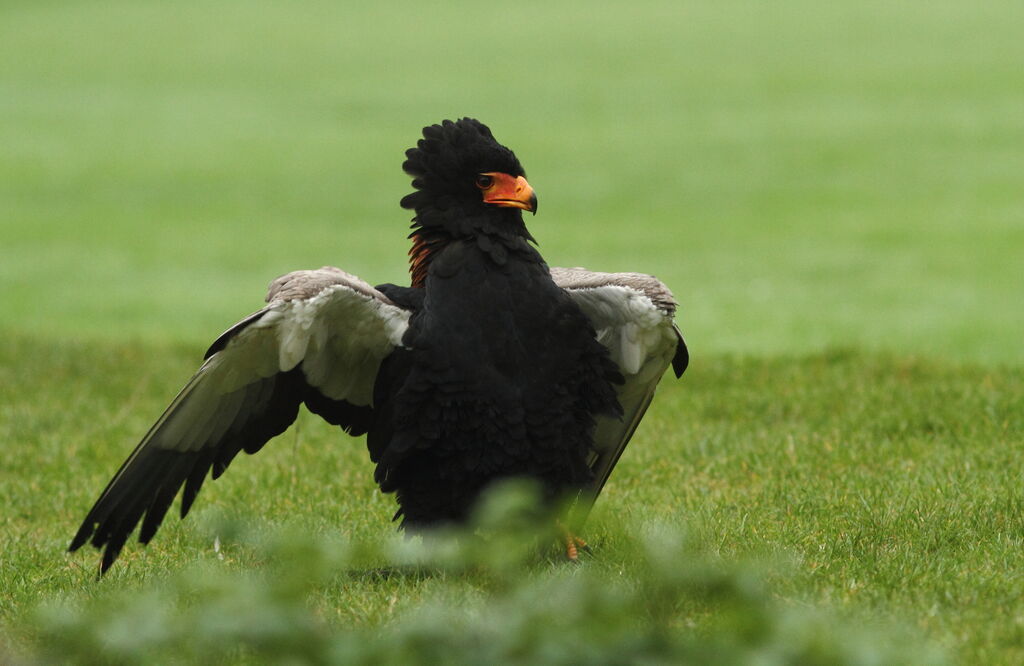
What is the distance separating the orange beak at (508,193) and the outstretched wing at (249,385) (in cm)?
54

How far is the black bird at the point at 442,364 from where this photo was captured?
5.07m

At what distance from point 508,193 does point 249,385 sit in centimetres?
119

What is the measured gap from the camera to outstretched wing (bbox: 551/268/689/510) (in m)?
5.27

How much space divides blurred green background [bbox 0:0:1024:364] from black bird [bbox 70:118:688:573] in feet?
17.9

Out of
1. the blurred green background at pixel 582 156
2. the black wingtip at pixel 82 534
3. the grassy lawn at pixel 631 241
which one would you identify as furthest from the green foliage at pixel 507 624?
the blurred green background at pixel 582 156

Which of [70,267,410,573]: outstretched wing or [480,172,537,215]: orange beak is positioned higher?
[480,172,537,215]: orange beak

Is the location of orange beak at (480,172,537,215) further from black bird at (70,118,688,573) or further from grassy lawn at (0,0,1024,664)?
grassy lawn at (0,0,1024,664)

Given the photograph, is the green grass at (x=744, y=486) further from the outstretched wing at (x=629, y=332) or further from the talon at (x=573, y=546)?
the outstretched wing at (x=629, y=332)

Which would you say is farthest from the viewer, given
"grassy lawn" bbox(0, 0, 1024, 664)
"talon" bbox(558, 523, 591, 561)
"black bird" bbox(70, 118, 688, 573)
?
"grassy lawn" bbox(0, 0, 1024, 664)

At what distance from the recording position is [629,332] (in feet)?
17.7

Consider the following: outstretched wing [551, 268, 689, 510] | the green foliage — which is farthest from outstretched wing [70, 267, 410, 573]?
the green foliage

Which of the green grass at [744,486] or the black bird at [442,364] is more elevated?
the black bird at [442,364]

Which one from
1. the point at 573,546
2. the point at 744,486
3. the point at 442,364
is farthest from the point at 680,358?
the point at 744,486

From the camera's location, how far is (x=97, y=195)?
1914 centimetres
